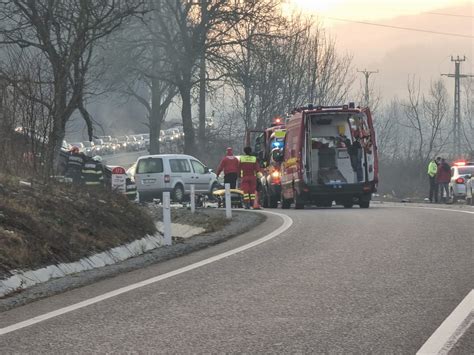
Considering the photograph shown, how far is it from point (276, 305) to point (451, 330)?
5.56 feet

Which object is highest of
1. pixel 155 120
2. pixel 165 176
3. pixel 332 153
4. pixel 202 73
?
pixel 202 73

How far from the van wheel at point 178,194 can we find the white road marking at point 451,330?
26204mm

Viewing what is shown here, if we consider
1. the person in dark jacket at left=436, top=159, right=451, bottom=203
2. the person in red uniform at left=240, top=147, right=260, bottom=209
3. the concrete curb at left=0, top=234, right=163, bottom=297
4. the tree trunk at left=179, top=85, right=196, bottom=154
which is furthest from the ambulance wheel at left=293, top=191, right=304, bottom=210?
the tree trunk at left=179, top=85, right=196, bottom=154

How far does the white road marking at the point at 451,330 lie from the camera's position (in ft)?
20.0

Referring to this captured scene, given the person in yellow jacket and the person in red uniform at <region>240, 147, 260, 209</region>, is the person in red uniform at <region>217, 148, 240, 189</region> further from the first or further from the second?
the person in yellow jacket

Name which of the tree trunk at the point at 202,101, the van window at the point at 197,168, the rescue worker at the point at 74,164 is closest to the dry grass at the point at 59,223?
the rescue worker at the point at 74,164

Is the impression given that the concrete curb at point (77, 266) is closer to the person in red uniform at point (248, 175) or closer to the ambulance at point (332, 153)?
the ambulance at point (332, 153)

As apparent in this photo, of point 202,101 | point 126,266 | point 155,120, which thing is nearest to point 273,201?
point 126,266

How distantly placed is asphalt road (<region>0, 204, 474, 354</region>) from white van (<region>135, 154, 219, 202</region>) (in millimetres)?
20822

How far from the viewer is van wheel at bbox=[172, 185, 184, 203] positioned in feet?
112

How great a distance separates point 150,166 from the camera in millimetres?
34094

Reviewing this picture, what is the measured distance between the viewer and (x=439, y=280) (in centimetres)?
943

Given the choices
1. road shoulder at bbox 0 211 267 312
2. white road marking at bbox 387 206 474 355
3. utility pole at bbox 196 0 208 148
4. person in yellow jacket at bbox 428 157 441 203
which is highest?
utility pole at bbox 196 0 208 148

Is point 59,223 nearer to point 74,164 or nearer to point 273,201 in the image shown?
point 74,164
